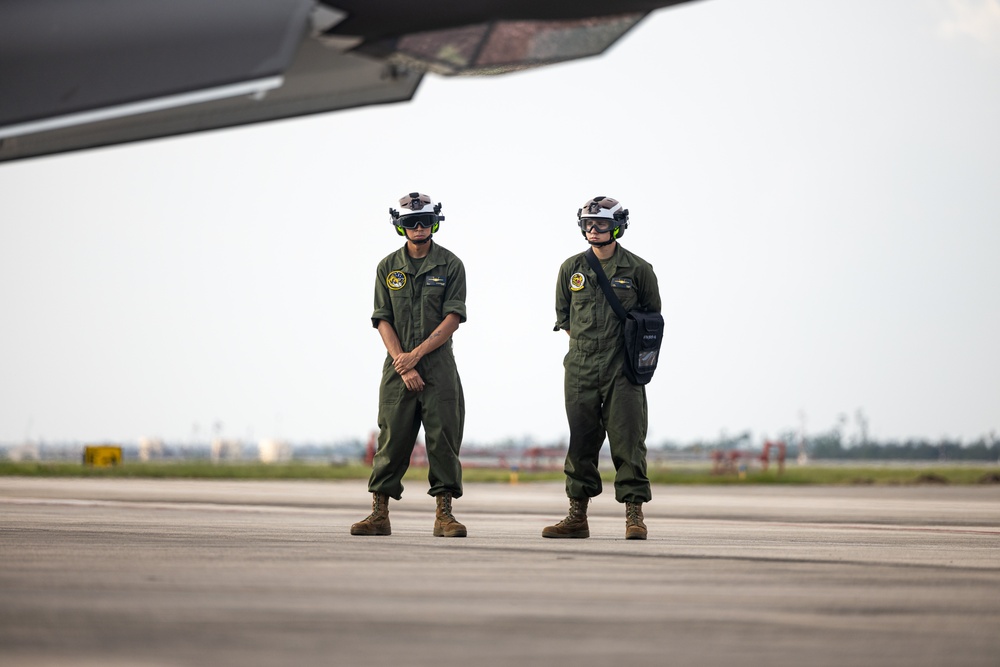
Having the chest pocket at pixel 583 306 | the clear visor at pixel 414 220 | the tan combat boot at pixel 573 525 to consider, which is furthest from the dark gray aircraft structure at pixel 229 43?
the tan combat boot at pixel 573 525

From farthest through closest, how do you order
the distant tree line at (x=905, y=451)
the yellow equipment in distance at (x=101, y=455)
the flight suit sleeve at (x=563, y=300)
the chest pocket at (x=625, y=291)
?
the distant tree line at (x=905, y=451), the yellow equipment in distance at (x=101, y=455), the flight suit sleeve at (x=563, y=300), the chest pocket at (x=625, y=291)

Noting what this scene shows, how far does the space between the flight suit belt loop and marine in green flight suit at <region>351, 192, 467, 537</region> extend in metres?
0.75

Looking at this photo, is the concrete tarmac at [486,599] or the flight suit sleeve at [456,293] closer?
the concrete tarmac at [486,599]

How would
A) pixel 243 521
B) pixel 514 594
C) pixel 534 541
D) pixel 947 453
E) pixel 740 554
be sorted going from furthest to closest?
1. pixel 947 453
2. pixel 243 521
3. pixel 534 541
4. pixel 740 554
5. pixel 514 594

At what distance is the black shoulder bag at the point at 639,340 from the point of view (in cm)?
680

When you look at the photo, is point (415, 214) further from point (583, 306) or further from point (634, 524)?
point (634, 524)

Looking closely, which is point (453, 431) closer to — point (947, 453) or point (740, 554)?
point (740, 554)

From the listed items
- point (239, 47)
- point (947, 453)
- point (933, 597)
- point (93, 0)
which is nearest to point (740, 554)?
point (933, 597)

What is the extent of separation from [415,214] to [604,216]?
1205 mm

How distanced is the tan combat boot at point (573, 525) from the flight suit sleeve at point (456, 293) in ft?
4.53

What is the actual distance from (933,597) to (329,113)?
3195 millimetres

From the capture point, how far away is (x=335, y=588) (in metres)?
3.87

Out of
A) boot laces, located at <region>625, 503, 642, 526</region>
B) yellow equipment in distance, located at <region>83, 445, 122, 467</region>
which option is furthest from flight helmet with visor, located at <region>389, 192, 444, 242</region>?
yellow equipment in distance, located at <region>83, 445, 122, 467</region>

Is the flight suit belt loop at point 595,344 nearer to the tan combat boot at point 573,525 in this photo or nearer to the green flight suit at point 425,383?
the green flight suit at point 425,383
